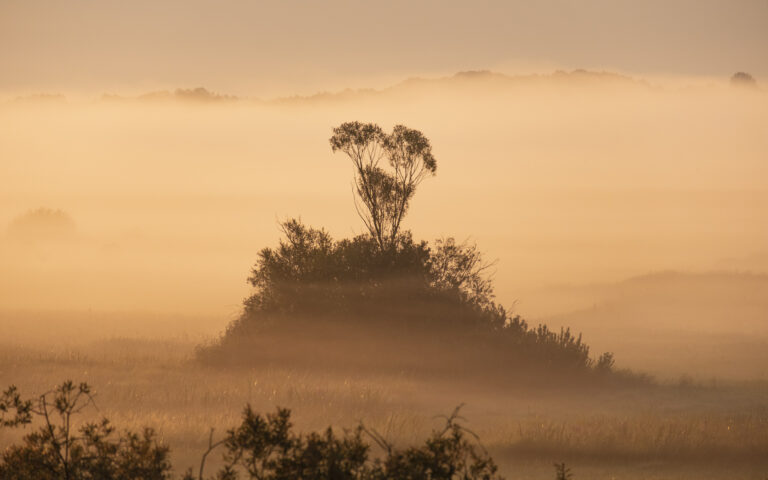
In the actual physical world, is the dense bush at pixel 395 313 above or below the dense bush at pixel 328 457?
above

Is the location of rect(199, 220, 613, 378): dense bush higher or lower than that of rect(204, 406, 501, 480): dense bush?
higher

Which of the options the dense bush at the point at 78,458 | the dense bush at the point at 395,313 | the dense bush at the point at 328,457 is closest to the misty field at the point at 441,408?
the dense bush at the point at 395,313

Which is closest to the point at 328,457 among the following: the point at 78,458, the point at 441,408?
the point at 78,458

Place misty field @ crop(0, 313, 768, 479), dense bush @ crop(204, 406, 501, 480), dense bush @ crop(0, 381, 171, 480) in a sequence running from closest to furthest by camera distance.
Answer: dense bush @ crop(204, 406, 501, 480)
dense bush @ crop(0, 381, 171, 480)
misty field @ crop(0, 313, 768, 479)

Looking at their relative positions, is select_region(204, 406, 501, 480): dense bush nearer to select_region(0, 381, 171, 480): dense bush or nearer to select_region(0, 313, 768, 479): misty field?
select_region(0, 381, 171, 480): dense bush

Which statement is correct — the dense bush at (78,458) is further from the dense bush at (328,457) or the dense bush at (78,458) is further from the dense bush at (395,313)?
the dense bush at (395,313)

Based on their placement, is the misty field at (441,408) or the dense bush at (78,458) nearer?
the dense bush at (78,458)

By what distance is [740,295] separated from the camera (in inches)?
4131

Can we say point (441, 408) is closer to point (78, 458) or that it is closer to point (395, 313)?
point (395, 313)

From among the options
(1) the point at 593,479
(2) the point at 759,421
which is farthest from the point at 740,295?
(1) the point at 593,479

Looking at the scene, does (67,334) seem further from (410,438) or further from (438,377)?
(410,438)

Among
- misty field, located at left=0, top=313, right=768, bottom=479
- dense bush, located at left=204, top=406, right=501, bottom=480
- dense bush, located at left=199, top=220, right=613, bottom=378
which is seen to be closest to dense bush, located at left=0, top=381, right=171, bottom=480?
dense bush, located at left=204, top=406, right=501, bottom=480

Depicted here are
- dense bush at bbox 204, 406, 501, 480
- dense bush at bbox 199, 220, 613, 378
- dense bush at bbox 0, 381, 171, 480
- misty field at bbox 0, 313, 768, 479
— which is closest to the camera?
dense bush at bbox 204, 406, 501, 480

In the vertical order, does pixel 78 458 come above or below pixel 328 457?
below
